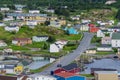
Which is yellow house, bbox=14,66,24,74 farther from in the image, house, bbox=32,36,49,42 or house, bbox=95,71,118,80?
house, bbox=32,36,49,42

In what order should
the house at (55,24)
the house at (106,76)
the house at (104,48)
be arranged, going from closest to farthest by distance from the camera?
the house at (106,76)
the house at (104,48)
the house at (55,24)

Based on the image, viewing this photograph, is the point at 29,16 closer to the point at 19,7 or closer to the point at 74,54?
the point at 19,7

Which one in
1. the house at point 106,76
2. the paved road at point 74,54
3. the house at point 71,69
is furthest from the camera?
the paved road at point 74,54

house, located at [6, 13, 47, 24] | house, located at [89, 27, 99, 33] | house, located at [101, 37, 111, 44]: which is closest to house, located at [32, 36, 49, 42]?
house, located at [101, 37, 111, 44]

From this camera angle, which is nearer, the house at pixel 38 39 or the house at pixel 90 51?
the house at pixel 90 51

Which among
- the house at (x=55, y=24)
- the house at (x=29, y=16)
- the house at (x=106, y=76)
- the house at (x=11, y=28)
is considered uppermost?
the house at (x=29, y=16)

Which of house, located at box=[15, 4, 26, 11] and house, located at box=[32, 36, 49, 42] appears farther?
Answer: house, located at box=[15, 4, 26, 11]

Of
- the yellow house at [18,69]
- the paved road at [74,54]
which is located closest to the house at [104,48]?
the paved road at [74,54]

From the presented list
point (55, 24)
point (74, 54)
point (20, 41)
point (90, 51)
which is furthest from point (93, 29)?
point (74, 54)

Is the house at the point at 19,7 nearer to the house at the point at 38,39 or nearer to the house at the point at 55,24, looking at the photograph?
the house at the point at 55,24

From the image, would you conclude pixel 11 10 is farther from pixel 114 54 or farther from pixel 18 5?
pixel 114 54

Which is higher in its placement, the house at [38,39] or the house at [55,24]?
the house at [55,24]
